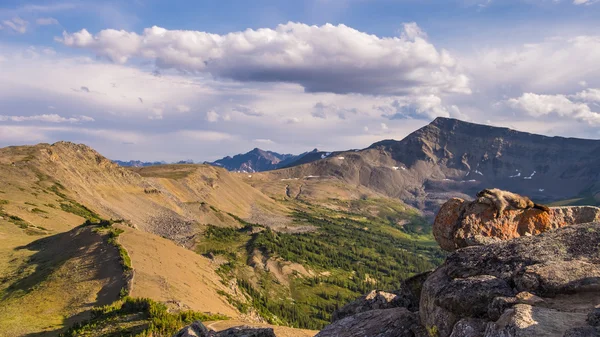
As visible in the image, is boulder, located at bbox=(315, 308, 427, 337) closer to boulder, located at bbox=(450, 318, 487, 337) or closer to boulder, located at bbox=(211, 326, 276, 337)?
boulder, located at bbox=(450, 318, 487, 337)

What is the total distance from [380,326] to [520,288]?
7.30 meters

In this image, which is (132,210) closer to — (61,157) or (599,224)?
(61,157)

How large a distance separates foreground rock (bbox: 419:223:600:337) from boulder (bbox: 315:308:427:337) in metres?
1.10

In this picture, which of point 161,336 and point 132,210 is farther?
point 132,210

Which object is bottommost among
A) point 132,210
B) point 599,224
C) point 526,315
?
point 132,210

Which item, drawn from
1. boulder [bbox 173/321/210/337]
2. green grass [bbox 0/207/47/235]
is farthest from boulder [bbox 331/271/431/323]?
green grass [bbox 0/207/47/235]

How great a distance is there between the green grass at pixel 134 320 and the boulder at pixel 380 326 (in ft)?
76.0

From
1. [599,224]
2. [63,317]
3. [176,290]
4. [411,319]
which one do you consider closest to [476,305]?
[411,319]

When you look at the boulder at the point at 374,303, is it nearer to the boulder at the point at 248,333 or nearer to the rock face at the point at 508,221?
the boulder at the point at 248,333

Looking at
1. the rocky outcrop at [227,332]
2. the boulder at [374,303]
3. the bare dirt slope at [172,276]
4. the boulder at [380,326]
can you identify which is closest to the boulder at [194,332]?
the rocky outcrop at [227,332]

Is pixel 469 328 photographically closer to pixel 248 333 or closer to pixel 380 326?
pixel 380 326

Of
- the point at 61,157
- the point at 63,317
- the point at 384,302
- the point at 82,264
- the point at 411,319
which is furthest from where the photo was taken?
the point at 61,157

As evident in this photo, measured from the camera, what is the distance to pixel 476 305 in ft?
53.0

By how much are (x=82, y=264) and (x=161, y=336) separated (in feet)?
102
